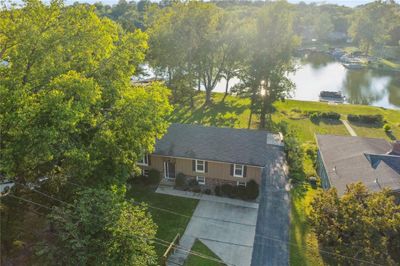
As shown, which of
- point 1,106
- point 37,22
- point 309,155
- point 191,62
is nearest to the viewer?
point 1,106

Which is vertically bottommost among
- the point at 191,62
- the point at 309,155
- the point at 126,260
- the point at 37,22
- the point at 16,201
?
the point at 309,155

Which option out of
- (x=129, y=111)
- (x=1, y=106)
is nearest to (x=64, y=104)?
(x=1, y=106)

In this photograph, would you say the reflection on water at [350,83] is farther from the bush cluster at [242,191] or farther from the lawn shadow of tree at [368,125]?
the bush cluster at [242,191]

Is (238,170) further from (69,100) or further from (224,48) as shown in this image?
(224,48)

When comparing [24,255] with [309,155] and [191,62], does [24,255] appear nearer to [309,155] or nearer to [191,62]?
[309,155]

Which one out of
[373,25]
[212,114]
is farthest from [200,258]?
[373,25]

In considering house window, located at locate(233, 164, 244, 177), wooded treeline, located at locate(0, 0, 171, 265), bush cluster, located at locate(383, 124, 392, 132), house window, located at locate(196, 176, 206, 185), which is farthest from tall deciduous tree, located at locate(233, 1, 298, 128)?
wooded treeline, located at locate(0, 0, 171, 265)

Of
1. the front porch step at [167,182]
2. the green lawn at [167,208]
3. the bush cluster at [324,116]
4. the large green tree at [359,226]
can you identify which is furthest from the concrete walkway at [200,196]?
the bush cluster at [324,116]
